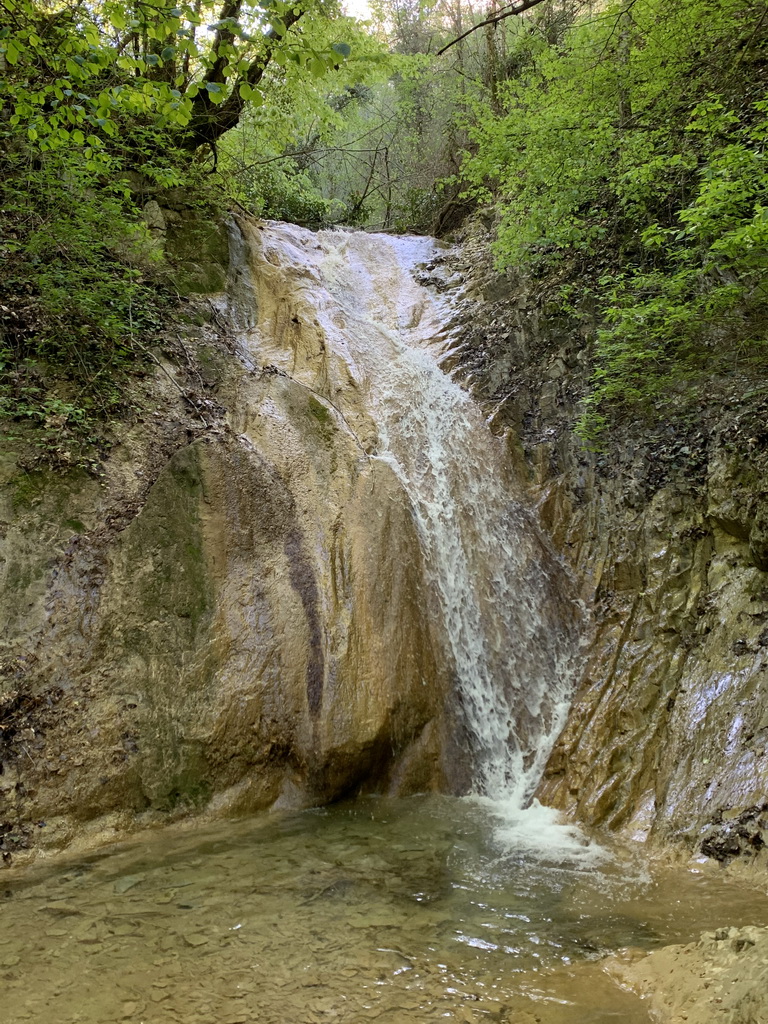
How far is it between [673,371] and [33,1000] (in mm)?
7074

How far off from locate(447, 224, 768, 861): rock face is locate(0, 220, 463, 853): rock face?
166cm

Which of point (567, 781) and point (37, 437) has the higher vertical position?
point (37, 437)

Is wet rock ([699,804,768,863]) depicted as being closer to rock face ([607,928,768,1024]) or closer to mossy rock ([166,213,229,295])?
rock face ([607,928,768,1024])

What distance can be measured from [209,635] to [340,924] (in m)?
2.93

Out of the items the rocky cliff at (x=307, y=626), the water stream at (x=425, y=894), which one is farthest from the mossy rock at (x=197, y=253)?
the water stream at (x=425, y=894)

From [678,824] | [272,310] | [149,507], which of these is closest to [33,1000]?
[149,507]

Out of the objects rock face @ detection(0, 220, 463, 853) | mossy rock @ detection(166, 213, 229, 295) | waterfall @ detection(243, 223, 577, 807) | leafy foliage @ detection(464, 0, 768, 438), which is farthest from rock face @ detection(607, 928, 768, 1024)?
mossy rock @ detection(166, 213, 229, 295)

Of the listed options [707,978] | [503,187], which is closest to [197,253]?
[503,187]

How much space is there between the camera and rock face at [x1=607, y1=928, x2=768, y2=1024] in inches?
97.3

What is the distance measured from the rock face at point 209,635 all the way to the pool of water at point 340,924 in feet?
1.76

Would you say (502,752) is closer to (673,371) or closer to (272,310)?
(673,371)

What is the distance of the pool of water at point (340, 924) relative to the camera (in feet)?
10.1

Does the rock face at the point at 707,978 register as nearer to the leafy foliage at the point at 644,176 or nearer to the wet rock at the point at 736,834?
the wet rock at the point at 736,834

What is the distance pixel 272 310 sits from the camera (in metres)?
10.5
